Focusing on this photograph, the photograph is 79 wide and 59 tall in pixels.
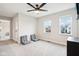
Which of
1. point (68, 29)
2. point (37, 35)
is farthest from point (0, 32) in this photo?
point (68, 29)

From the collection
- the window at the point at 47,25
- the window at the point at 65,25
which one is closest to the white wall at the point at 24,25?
the window at the point at 47,25

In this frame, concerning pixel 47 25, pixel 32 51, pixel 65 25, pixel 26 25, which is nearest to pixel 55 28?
pixel 65 25

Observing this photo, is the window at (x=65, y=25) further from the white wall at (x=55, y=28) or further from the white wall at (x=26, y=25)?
the white wall at (x=26, y=25)

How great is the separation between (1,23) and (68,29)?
766 cm

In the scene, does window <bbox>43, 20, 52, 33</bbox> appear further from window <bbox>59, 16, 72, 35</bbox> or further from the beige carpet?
the beige carpet

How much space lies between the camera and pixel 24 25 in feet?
22.1

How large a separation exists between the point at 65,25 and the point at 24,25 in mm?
3169

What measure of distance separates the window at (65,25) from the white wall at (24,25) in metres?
2.74

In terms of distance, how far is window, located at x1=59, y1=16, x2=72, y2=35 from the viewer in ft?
17.6

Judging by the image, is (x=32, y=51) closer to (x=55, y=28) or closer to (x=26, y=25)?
(x=55, y=28)

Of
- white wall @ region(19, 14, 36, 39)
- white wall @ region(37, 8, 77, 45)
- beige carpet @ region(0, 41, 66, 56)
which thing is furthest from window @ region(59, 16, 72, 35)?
white wall @ region(19, 14, 36, 39)

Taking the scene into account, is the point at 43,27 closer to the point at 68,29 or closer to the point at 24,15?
the point at 24,15

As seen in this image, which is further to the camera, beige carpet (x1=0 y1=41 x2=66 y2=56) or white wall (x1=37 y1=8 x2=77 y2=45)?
white wall (x1=37 y1=8 x2=77 y2=45)

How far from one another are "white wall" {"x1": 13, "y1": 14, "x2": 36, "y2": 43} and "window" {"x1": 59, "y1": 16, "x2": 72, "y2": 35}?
108 inches
